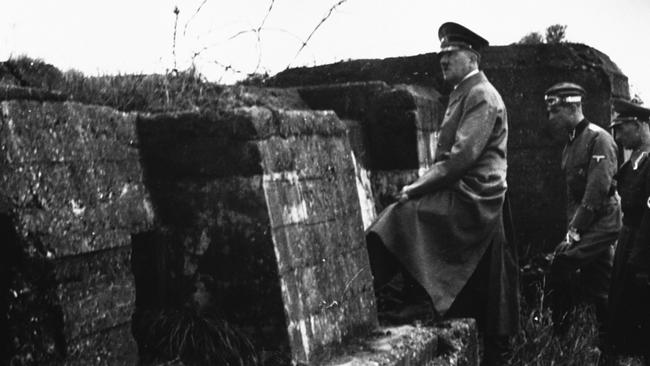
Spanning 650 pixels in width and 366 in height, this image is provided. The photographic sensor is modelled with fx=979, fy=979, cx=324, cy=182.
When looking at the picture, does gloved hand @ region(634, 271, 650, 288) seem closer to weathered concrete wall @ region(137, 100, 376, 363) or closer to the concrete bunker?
the concrete bunker

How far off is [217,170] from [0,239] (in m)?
0.98

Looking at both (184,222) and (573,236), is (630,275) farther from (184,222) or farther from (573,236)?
(184,222)

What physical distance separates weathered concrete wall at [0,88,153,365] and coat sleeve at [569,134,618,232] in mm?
4278

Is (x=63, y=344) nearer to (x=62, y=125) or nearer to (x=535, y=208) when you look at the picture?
(x=62, y=125)

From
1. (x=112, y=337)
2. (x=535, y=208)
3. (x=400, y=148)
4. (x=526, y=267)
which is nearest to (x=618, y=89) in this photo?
(x=535, y=208)

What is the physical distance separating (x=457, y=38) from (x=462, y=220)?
1.14 m

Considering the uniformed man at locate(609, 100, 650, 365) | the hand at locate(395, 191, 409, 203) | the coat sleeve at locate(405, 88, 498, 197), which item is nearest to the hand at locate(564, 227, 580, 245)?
the uniformed man at locate(609, 100, 650, 365)

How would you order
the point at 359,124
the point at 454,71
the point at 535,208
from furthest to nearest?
1. the point at 535,208
2. the point at 359,124
3. the point at 454,71

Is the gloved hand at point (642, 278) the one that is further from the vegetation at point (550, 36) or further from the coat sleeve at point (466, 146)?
the vegetation at point (550, 36)

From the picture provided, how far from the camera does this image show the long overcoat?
5578 mm

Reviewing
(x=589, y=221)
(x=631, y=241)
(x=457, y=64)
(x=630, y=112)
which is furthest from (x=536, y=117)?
(x=457, y=64)

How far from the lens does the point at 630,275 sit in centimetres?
663

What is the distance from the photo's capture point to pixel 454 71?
19.8ft

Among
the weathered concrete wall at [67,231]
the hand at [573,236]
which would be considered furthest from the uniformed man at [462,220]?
the weathered concrete wall at [67,231]
